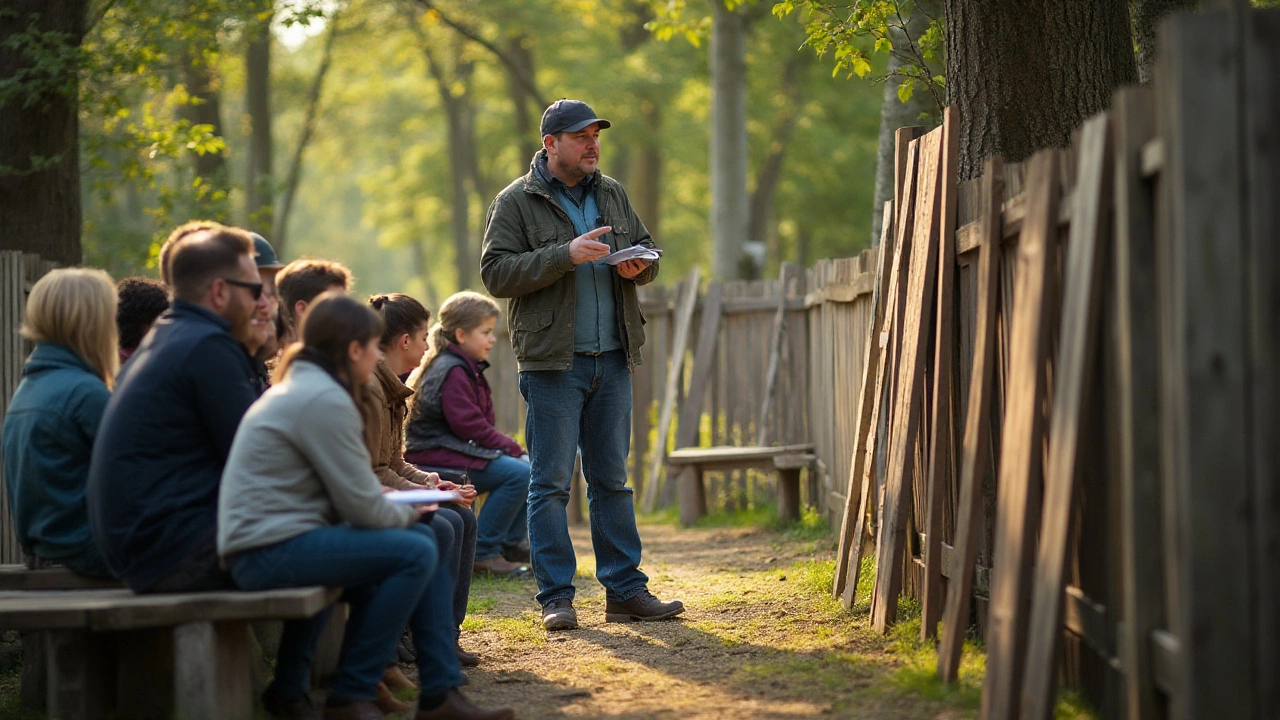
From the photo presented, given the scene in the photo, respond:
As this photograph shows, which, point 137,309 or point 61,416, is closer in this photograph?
point 61,416

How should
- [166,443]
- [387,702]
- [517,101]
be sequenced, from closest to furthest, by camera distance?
[166,443] → [387,702] → [517,101]

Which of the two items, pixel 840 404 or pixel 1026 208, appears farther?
pixel 840 404

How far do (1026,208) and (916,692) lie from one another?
65.3 inches

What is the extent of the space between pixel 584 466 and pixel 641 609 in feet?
2.40

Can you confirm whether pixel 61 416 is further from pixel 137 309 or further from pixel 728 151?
pixel 728 151

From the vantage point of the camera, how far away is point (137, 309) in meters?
5.05

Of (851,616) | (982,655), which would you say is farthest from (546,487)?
(982,655)

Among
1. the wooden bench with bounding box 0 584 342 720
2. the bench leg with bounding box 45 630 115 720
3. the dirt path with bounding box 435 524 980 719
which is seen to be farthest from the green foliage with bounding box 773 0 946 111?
the bench leg with bounding box 45 630 115 720

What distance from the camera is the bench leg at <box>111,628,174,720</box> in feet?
13.7

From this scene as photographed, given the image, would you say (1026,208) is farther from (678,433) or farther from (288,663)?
(678,433)

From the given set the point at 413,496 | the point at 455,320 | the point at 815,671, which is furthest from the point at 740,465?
the point at 413,496

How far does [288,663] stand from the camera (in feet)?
14.2

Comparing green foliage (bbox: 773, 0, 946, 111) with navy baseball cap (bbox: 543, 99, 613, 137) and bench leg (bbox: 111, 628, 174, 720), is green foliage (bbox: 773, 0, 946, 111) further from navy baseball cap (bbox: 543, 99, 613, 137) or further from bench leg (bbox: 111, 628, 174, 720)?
bench leg (bbox: 111, 628, 174, 720)

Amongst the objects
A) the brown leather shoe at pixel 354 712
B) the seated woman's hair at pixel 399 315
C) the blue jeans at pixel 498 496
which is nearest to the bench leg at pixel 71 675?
the brown leather shoe at pixel 354 712
